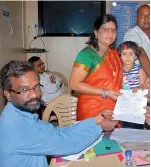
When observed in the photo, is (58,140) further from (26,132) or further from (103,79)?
(103,79)

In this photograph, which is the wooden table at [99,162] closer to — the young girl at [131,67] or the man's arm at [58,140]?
the man's arm at [58,140]

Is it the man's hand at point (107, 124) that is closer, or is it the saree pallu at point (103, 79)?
the man's hand at point (107, 124)

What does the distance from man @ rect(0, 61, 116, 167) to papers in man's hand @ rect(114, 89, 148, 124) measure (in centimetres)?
25

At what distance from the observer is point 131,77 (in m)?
1.92

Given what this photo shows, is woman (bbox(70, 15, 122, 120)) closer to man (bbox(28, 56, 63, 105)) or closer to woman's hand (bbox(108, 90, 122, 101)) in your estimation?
woman's hand (bbox(108, 90, 122, 101))

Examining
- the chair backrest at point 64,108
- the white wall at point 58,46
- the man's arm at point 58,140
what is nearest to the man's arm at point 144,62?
the man's arm at point 58,140

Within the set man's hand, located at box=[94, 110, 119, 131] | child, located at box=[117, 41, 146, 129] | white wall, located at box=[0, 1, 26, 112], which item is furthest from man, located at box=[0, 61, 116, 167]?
white wall, located at box=[0, 1, 26, 112]

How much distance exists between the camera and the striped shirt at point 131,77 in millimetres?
1885

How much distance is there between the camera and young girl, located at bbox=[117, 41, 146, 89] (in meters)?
1.91

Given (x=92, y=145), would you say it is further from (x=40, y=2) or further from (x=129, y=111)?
(x=40, y=2)

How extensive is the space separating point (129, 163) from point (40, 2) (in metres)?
3.89

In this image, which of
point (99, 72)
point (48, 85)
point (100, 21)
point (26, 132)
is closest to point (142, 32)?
point (100, 21)

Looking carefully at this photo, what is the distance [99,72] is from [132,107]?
1.71ft

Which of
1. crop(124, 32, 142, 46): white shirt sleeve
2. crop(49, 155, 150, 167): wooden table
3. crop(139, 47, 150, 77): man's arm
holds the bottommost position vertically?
crop(49, 155, 150, 167): wooden table
